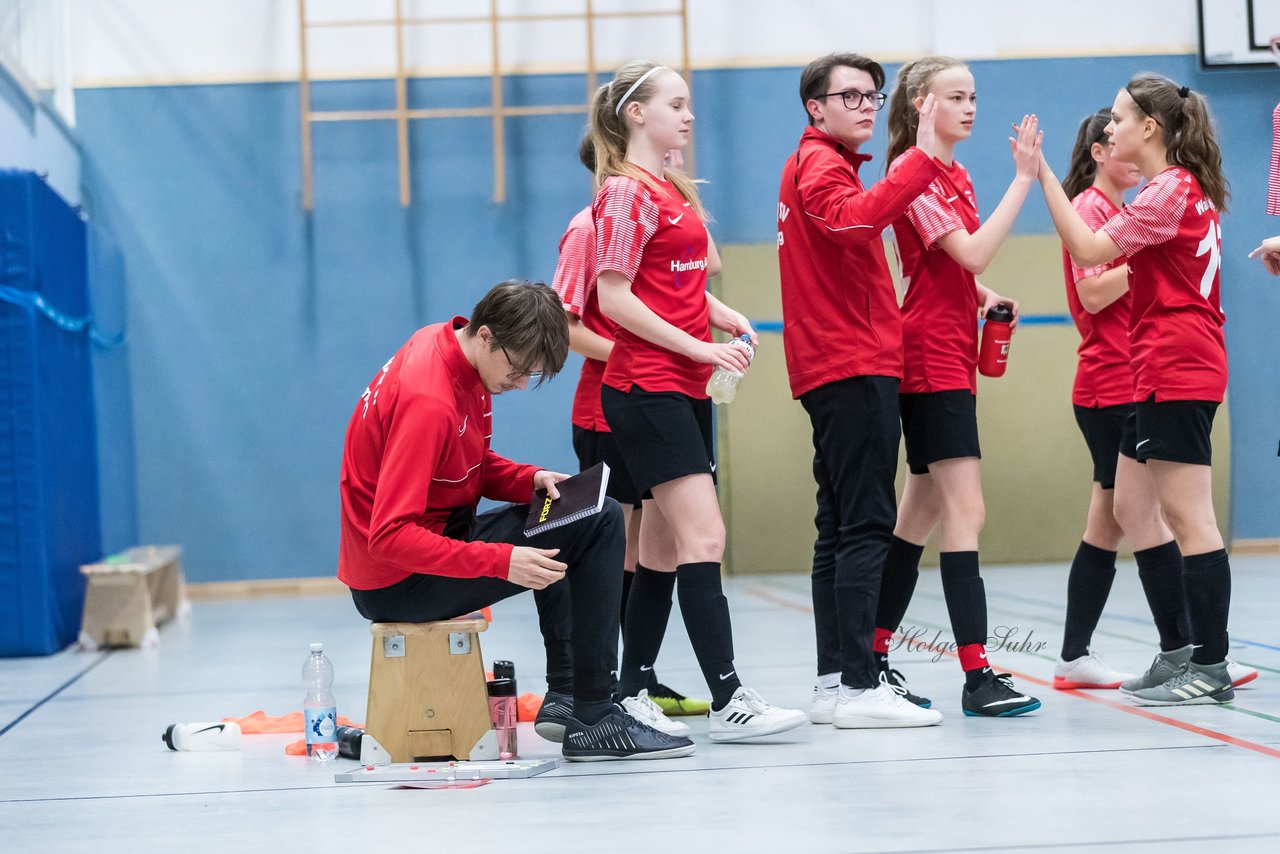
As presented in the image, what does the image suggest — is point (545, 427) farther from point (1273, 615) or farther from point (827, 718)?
point (827, 718)

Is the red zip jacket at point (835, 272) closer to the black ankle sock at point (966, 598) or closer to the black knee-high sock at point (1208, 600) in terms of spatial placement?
the black ankle sock at point (966, 598)

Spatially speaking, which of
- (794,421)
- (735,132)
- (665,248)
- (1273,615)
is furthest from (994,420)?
(665,248)

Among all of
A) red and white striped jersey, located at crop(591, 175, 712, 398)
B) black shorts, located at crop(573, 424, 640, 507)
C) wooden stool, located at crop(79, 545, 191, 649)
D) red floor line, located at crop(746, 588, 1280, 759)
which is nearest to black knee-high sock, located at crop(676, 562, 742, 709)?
red and white striped jersey, located at crop(591, 175, 712, 398)

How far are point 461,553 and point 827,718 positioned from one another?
1.03 metres

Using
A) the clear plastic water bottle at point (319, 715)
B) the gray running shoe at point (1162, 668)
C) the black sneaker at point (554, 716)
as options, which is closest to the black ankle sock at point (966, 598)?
the gray running shoe at point (1162, 668)

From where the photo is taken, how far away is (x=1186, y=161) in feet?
10.2

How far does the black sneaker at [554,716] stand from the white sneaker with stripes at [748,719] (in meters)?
0.34

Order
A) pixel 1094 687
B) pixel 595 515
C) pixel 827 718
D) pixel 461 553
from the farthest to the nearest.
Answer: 1. pixel 1094 687
2. pixel 827 718
3. pixel 595 515
4. pixel 461 553

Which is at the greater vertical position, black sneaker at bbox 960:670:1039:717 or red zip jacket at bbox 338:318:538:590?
red zip jacket at bbox 338:318:538:590

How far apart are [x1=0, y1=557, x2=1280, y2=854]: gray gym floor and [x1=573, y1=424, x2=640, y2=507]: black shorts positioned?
58 cm

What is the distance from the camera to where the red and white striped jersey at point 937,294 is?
297cm

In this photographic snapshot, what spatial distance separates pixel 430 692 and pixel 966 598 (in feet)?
3.86

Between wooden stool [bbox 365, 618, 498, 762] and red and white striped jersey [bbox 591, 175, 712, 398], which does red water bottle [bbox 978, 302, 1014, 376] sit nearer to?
red and white striped jersey [bbox 591, 175, 712, 398]

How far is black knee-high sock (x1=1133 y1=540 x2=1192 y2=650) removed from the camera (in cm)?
327
